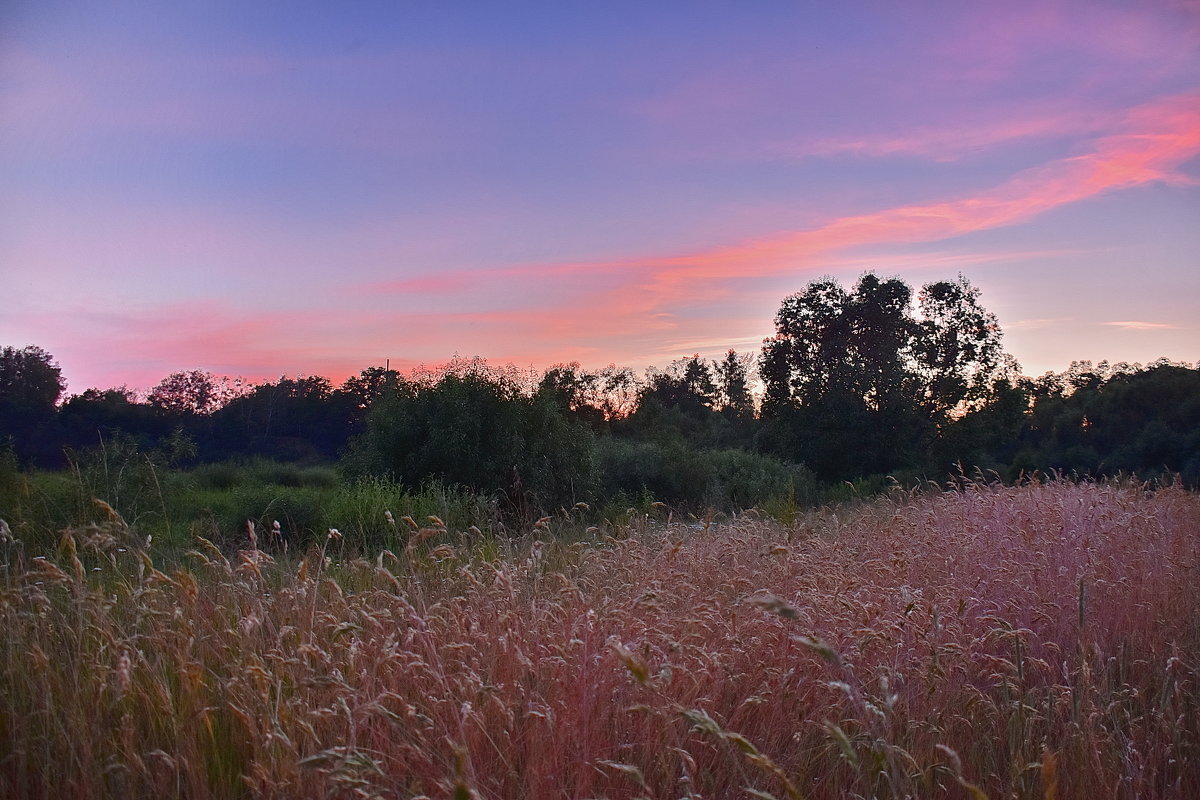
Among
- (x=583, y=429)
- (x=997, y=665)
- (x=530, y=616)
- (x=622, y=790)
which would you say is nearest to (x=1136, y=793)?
(x=997, y=665)

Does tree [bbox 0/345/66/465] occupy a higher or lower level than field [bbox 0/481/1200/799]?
higher

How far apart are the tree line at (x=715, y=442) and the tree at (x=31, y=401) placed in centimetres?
4

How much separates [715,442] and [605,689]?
106ft

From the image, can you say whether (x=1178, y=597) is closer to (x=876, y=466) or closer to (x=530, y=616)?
(x=530, y=616)

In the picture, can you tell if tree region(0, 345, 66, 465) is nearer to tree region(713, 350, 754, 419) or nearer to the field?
the field

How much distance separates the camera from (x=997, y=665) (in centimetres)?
407

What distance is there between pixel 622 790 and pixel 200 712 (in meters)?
1.62

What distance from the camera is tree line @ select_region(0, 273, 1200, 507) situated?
51.9 ft

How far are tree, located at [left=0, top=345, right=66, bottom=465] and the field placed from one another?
1805cm

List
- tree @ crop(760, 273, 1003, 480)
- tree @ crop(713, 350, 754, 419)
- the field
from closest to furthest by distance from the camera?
the field, tree @ crop(760, 273, 1003, 480), tree @ crop(713, 350, 754, 419)

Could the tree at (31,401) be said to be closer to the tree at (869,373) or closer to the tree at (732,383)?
the tree at (869,373)

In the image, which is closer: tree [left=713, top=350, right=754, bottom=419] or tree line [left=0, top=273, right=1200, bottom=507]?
tree line [left=0, top=273, right=1200, bottom=507]

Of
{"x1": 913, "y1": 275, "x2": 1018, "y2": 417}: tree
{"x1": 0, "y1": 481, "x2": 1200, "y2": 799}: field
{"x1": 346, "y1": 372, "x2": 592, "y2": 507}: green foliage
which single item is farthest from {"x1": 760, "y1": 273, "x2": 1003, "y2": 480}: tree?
{"x1": 0, "y1": 481, "x2": 1200, "y2": 799}: field

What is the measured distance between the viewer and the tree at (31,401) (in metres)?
19.3
